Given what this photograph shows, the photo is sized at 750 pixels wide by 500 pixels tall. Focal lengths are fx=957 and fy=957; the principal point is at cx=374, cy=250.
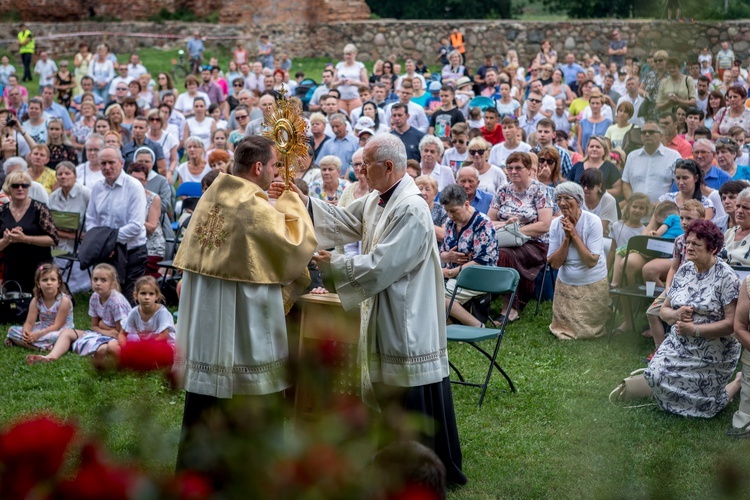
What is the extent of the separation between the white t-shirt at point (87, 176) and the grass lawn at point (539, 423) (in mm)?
2041

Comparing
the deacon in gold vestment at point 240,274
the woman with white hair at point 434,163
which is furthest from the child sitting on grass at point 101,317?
the deacon in gold vestment at point 240,274

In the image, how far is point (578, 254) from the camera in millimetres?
8359

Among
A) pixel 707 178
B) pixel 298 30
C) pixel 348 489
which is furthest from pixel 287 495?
pixel 298 30

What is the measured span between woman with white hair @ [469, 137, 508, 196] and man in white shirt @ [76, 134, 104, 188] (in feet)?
14.6

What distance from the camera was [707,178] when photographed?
9.30 metres

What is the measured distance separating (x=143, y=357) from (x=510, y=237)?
747 centimetres

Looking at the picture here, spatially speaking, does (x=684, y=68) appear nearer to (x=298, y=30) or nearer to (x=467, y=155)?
(x=467, y=155)

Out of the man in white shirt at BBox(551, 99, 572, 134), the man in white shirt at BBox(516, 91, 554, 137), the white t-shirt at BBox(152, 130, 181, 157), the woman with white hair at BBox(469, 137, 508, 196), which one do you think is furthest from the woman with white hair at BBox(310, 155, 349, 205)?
the man in white shirt at BBox(551, 99, 572, 134)

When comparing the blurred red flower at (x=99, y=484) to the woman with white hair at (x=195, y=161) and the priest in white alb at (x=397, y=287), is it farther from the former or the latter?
the woman with white hair at (x=195, y=161)

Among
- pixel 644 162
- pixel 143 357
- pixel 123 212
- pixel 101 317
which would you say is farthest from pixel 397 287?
pixel 123 212

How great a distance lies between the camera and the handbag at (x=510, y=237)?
902 centimetres

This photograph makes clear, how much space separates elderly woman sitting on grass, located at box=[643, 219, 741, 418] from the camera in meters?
6.32

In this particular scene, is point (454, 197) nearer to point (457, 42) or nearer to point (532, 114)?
point (532, 114)

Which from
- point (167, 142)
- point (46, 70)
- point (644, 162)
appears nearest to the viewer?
point (644, 162)
